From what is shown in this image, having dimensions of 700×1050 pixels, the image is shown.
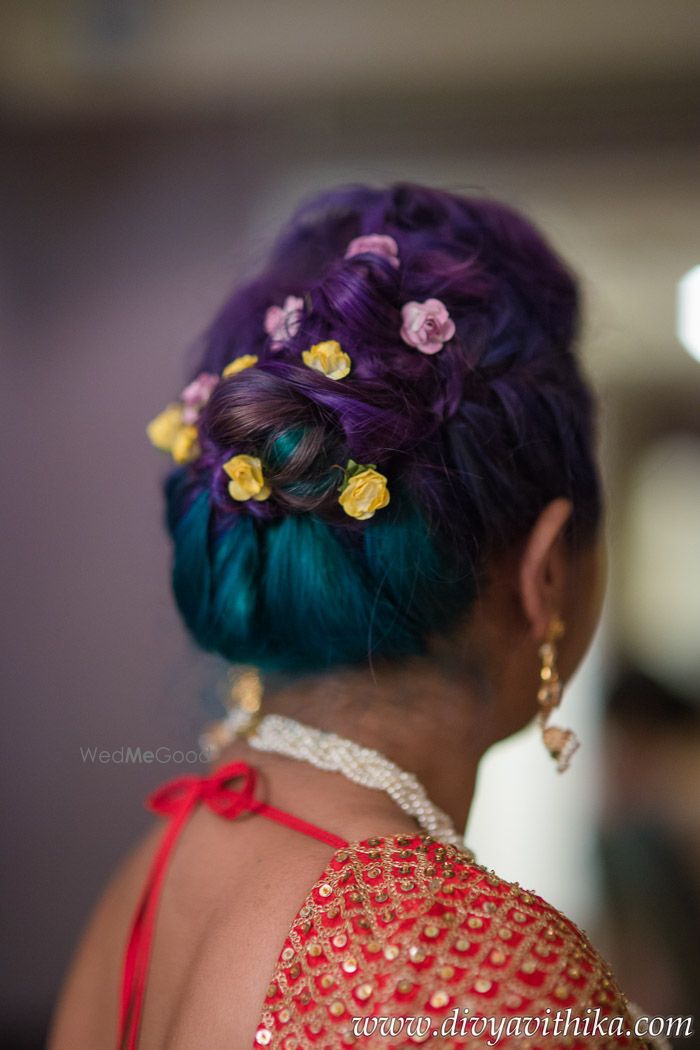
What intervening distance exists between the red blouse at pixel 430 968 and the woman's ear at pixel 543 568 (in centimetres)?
26

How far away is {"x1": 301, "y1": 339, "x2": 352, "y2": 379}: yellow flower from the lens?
2.22ft

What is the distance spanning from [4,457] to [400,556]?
1325 mm

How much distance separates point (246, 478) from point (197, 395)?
179 mm

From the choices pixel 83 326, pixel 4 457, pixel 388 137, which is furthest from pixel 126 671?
pixel 388 137

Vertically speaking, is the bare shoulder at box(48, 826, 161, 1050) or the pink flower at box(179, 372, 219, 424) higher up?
the pink flower at box(179, 372, 219, 424)

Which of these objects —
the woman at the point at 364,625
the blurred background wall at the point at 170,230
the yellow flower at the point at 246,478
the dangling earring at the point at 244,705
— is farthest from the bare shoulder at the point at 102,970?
the blurred background wall at the point at 170,230

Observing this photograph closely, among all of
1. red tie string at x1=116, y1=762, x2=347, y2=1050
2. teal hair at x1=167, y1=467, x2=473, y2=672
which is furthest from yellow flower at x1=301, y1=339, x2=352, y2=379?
red tie string at x1=116, y1=762, x2=347, y2=1050

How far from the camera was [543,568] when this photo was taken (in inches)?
30.5

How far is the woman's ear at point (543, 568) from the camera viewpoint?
77cm

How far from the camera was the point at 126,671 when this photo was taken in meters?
1.83

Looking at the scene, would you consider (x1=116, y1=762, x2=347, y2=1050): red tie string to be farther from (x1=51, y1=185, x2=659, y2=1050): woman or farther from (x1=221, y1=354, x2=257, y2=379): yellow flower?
(x1=221, y1=354, x2=257, y2=379): yellow flower

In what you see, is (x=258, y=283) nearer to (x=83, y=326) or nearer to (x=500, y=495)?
(x=500, y=495)

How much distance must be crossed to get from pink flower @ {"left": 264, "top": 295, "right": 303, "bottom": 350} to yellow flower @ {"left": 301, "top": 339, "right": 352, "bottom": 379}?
0.05 metres

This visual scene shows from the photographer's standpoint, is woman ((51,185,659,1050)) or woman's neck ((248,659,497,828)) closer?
woman ((51,185,659,1050))
